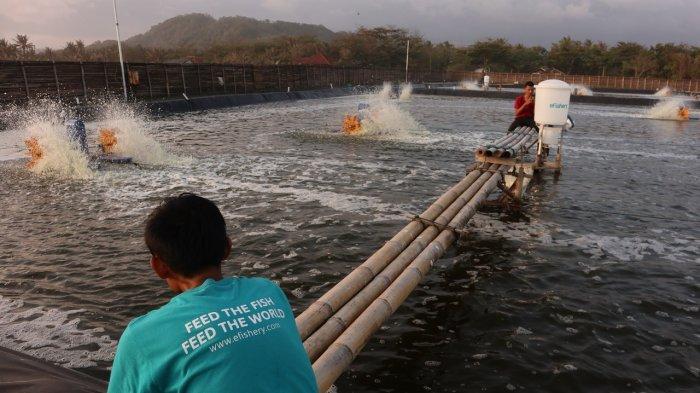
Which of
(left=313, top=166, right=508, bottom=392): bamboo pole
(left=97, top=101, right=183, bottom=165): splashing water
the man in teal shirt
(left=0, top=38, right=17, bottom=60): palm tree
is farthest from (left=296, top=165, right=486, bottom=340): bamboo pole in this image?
(left=0, top=38, right=17, bottom=60): palm tree

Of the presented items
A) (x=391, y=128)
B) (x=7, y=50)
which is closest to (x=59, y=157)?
(x=391, y=128)

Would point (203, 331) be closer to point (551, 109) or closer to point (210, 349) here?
point (210, 349)

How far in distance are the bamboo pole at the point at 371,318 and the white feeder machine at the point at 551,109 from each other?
24.8 feet

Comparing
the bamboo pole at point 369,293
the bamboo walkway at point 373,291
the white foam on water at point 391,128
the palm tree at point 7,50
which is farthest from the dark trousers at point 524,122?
the palm tree at point 7,50

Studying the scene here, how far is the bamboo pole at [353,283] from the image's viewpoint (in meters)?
3.84

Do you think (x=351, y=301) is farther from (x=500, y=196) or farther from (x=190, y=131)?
(x=190, y=131)

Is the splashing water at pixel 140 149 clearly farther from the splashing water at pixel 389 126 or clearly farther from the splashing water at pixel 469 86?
the splashing water at pixel 469 86

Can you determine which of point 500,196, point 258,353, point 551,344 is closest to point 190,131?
point 500,196

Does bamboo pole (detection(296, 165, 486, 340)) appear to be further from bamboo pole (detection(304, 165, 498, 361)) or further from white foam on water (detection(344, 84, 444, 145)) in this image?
white foam on water (detection(344, 84, 444, 145))

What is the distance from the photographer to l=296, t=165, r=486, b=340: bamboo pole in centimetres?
384

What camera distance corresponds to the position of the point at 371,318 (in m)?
4.10

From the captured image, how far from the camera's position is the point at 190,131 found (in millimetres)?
20391

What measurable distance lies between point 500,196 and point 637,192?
3.85 meters

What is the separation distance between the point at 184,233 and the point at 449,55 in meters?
125
